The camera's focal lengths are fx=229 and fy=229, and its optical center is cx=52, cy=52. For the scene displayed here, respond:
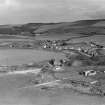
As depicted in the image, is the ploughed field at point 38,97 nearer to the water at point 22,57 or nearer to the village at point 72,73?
the village at point 72,73

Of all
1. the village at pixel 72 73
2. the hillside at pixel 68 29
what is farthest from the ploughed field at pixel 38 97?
the hillside at pixel 68 29

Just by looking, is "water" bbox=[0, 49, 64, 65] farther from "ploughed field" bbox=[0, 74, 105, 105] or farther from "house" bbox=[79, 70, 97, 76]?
"ploughed field" bbox=[0, 74, 105, 105]

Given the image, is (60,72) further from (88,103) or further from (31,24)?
(31,24)

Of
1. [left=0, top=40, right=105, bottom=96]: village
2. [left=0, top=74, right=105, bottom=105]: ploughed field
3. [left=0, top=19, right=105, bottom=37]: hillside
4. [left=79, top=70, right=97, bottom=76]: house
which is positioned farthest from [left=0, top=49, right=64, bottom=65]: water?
[left=0, top=19, right=105, bottom=37]: hillside

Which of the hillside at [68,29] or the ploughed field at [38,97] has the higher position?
the hillside at [68,29]

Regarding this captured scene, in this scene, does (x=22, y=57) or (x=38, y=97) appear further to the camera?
(x=22, y=57)

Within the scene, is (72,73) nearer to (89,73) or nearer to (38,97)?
(89,73)

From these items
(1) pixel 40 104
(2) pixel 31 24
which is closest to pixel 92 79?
(1) pixel 40 104

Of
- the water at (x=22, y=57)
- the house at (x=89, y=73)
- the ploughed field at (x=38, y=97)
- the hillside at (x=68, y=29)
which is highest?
the hillside at (x=68, y=29)

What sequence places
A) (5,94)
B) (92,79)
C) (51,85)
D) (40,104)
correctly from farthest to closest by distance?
(92,79) < (51,85) < (5,94) < (40,104)

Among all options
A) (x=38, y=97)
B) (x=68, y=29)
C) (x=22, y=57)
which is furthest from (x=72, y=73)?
(x=68, y=29)

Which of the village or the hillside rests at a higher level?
the hillside
